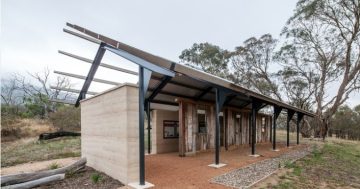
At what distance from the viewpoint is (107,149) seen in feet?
21.3

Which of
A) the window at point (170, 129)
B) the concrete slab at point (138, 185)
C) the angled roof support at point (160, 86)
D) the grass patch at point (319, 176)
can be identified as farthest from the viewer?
the window at point (170, 129)

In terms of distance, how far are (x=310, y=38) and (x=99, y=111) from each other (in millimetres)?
20187

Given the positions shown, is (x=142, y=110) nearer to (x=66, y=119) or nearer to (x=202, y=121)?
(x=202, y=121)

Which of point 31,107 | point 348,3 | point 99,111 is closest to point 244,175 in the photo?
point 99,111

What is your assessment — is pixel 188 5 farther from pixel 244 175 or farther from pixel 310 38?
pixel 310 38

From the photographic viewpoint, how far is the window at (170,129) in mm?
10416

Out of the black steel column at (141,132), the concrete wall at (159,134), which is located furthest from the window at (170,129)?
the black steel column at (141,132)

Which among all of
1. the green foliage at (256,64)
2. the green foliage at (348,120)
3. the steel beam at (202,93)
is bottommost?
the green foliage at (348,120)

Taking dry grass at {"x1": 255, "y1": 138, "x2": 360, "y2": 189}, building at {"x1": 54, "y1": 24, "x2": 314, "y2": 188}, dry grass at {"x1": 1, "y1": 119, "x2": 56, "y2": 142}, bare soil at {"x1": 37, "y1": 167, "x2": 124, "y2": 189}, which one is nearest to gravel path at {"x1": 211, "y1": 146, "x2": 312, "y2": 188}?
dry grass at {"x1": 255, "y1": 138, "x2": 360, "y2": 189}

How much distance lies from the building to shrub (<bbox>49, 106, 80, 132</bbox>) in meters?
10.4

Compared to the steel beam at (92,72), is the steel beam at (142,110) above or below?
below

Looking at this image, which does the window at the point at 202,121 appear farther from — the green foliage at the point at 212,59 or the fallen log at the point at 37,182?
the green foliage at the point at 212,59

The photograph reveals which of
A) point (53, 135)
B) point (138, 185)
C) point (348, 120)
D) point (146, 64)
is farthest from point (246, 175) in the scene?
point (348, 120)

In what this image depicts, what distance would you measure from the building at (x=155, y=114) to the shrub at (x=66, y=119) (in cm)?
1036
